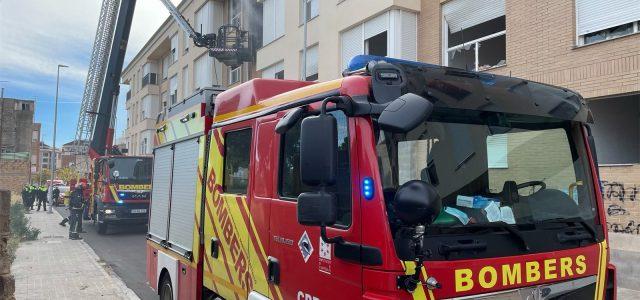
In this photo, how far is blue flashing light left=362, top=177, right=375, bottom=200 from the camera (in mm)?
2529

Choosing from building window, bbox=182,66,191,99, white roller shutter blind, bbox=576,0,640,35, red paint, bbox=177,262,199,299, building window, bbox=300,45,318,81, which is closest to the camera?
red paint, bbox=177,262,199,299

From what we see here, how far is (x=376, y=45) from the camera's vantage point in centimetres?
1400

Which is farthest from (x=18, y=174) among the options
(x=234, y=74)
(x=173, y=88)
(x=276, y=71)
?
(x=276, y=71)

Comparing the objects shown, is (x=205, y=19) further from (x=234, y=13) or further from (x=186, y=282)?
(x=186, y=282)

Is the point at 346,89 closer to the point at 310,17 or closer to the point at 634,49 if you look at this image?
the point at 634,49

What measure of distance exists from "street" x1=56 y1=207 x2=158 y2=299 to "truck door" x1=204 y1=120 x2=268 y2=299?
397cm

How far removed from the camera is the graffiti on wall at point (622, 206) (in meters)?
7.67

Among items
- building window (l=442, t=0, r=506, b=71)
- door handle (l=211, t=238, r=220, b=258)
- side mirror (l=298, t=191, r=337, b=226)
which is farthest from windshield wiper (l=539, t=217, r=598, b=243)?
building window (l=442, t=0, r=506, b=71)

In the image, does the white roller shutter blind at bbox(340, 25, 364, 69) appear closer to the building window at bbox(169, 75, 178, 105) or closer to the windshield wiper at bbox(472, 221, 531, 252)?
the windshield wiper at bbox(472, 221, 531, 252)

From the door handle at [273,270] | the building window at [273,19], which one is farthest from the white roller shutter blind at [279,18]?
the door handle at [273,270]

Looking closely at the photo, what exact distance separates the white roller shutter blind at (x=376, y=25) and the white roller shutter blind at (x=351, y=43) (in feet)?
0.92

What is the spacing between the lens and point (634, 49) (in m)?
7.75

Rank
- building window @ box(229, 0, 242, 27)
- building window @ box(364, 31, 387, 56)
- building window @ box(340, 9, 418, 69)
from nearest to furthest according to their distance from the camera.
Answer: building window @ box(340, 9, 418, 69) < building window @ box(364, 31, 387, 56) < building window @ box(229, 0, 242, 27)

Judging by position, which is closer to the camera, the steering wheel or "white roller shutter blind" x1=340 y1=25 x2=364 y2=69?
the steering wheel
